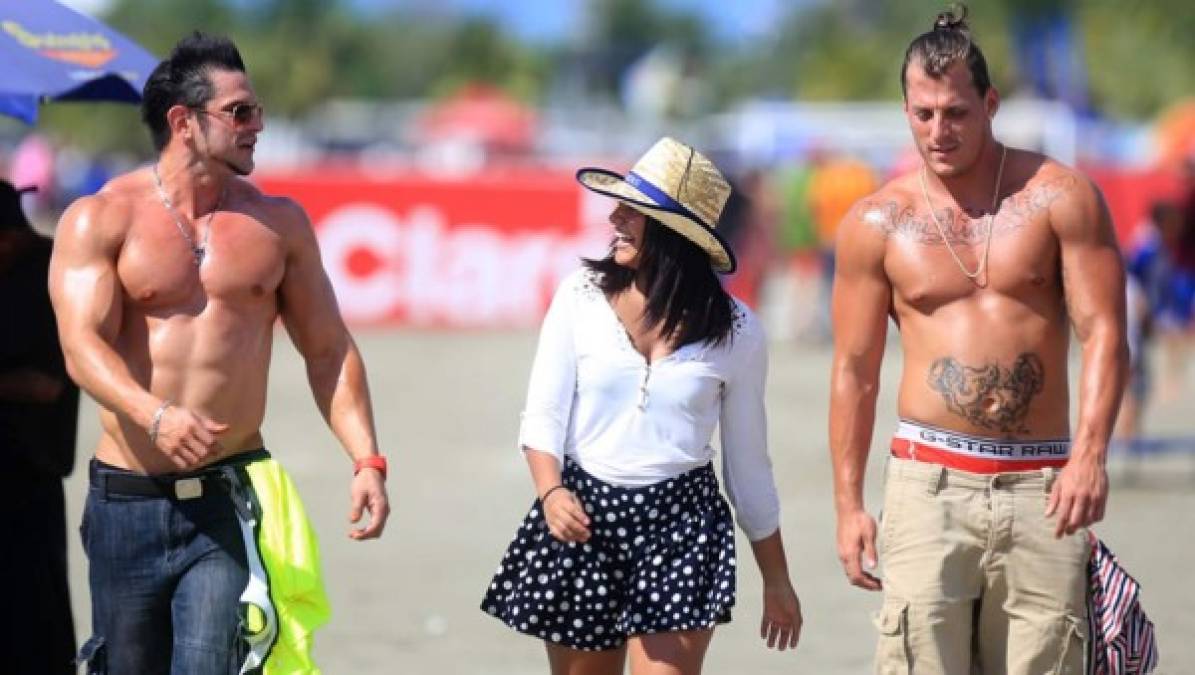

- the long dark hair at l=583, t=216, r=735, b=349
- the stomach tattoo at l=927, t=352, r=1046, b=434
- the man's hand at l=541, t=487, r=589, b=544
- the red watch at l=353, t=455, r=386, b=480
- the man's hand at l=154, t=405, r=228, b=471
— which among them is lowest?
the man's hand at l=541, t=487, r=589, b=544

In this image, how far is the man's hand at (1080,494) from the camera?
4.86 metres

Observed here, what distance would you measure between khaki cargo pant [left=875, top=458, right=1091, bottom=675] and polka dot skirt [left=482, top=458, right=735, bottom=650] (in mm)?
446

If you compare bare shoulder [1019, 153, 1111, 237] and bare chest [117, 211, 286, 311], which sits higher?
bare shoulder [1019, 153, 1111, 237]

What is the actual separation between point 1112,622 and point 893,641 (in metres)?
0.52

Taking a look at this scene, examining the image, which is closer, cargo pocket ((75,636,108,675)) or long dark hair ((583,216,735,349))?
cargo pocket ((75,636,108,675))

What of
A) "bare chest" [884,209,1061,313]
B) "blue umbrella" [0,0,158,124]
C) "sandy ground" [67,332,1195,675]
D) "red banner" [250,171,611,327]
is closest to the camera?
"bare chest" [884,209,1061,313]

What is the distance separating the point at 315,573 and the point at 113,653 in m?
0.51

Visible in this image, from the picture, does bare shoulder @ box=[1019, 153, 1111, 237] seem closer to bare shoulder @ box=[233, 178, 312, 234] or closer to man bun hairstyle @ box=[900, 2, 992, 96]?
man bun hairstyle @ box=[900, 2, 992, 96]

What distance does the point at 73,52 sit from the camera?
666cm

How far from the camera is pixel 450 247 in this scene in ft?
71.8

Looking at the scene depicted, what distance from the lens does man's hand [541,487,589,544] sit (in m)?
4.97

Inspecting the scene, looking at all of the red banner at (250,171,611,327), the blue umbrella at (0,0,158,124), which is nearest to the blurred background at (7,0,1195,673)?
the red banner at (250,171,611,327)

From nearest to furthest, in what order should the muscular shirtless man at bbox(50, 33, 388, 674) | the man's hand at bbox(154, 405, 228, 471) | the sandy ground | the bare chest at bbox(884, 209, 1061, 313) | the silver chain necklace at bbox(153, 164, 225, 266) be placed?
the man's hand at bbox(154, 405, 228, 471), the muscular shirtless man at bbox(50, 33, 388, 674), the silver chain necklace at bbox(153, 164, 225, 266), the bare chest at bbox(884, 209, 1061, 313), the sandy ground

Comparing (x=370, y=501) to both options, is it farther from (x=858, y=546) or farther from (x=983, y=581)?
(x=983, y=581)
